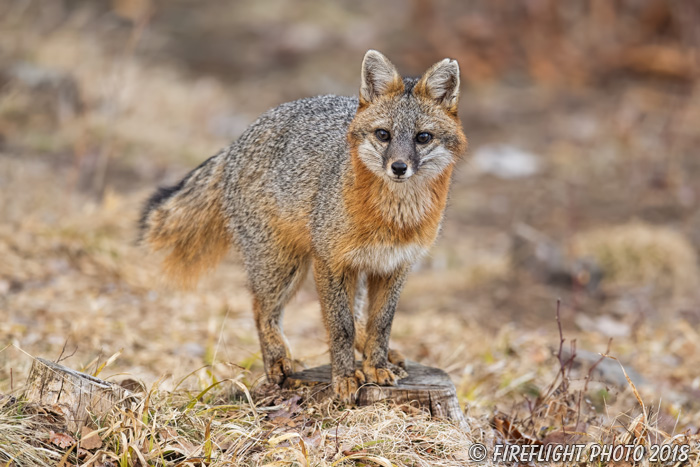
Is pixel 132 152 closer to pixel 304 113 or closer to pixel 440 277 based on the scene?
pixel 440 277

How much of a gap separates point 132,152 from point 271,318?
6285 mm

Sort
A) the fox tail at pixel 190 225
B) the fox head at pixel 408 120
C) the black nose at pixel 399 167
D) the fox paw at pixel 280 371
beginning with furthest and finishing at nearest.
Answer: the fox tail at pixel 190 225 → the fox paw at pixel 280 371 → the fox head at pixel 408 120 → the black nose at pixel 399 167

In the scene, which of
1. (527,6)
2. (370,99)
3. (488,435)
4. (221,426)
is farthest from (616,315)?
(527,6)

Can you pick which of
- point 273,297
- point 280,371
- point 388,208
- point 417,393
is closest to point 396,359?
point 417,393

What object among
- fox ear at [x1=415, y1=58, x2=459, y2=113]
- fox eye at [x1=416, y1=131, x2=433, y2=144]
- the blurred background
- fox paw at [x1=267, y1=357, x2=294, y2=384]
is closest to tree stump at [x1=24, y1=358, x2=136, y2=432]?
the blurred background

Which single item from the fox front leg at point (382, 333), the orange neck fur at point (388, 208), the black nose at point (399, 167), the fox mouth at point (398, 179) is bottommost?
the fox front leg at point (382, 333)

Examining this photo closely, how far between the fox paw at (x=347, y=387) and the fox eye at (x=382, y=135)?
51.8 inches

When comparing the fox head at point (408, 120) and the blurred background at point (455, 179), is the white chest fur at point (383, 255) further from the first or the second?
the blurred background at point (455, 179)

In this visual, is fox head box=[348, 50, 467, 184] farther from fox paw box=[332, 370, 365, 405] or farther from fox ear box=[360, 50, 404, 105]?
fox paw box=[332, 370, 365, 405]

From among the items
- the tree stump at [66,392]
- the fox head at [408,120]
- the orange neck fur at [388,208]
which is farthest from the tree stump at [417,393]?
the tree stump at [66,392]

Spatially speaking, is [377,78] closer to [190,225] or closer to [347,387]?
[347,387]

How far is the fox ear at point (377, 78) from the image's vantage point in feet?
13.4

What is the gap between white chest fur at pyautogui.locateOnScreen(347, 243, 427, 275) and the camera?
13.5 feet

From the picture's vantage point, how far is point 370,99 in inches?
165
